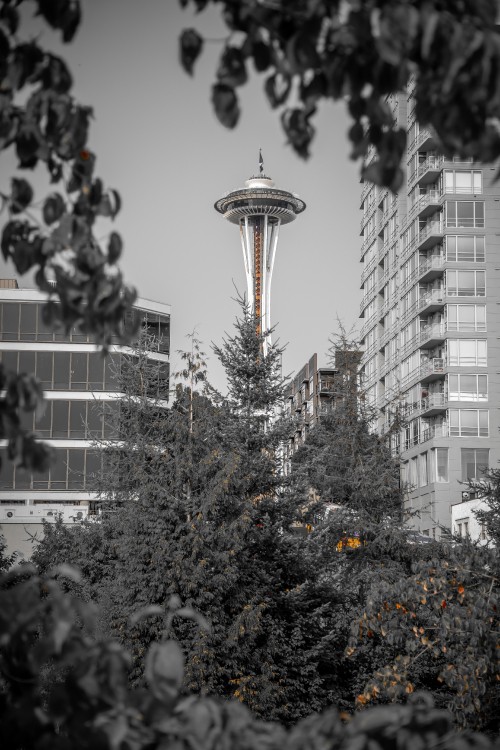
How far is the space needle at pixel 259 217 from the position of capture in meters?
130

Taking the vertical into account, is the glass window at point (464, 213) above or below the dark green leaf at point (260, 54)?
above

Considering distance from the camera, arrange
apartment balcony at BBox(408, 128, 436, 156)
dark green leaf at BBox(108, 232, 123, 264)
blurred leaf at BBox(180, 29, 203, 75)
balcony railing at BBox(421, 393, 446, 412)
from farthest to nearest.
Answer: apartment balcony at BBox(408, 128, 436, 156) → balcony railing at BBox(421, 393, 446, 412) → dark green leaf at BBox(108, 232, 123, 264) → blurred leaf at BBox(180, 29, 203, 75)

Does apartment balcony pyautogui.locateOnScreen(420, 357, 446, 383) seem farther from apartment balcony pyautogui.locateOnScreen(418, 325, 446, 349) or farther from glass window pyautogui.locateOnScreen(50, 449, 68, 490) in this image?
glass window pyautogui.locateOnScreen(50, 449, 68, 490)

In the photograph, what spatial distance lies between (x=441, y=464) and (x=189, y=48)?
67338 millimetres

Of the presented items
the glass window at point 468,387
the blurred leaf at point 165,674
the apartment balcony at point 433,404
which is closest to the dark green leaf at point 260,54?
the blurred leaf at point 165,674

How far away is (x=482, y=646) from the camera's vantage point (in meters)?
17.2

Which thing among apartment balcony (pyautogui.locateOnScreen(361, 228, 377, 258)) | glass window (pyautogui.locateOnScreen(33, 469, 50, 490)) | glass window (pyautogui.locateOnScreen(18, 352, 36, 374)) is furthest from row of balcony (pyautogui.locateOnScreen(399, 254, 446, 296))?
glass window (pyautogui.locateOnScreen(33, 469, 50, 490))

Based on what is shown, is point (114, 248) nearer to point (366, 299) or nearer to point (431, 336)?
point (431, 336)

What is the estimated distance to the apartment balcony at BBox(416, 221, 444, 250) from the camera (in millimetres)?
73812

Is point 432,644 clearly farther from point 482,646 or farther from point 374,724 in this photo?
point 374,724

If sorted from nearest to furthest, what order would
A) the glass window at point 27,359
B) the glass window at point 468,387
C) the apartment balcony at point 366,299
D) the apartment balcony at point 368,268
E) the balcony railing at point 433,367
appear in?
the glass window at point 27,359 → the glass window at point 468,387 → the balcony railing at point 433,367 → the apartment balcony at point 368,268 → the apartment balcony at point 366,299

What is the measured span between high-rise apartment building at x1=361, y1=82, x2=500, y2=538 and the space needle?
50.1m

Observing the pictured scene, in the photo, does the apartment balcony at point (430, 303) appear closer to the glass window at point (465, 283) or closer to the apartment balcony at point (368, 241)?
the glass window at point (465, 283)

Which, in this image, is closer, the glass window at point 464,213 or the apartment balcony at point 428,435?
the apartment balcony at point 428,435
